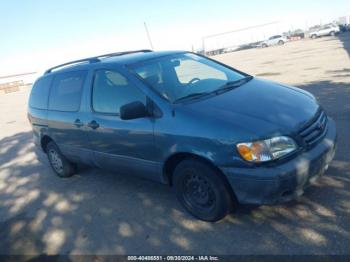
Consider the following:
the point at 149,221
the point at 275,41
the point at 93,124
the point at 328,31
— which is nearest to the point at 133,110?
the point at 93,124

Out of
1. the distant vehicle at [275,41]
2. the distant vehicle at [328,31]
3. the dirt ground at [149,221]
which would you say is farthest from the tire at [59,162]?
the distant vehicle at [275,41]

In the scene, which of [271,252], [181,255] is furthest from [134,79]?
[271,252]

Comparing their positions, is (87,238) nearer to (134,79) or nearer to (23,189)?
(134,79)

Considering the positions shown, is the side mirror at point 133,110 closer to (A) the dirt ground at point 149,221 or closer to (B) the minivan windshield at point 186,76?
(B) the minivan windshield at point 186,76

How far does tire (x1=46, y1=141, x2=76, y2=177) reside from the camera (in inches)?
240

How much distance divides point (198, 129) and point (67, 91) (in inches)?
108

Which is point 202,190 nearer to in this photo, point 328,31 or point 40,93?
point 40,93

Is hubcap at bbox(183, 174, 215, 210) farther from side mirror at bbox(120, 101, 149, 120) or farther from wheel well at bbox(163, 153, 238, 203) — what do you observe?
side mirror at bbox(120, 101, 149, 120)

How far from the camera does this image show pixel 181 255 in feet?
11.4

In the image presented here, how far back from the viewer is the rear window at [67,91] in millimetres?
5137

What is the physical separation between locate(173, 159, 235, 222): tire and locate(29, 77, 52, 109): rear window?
3265mm

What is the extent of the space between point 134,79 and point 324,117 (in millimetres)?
2223

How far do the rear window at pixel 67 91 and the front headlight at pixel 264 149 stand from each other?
275 centimetres

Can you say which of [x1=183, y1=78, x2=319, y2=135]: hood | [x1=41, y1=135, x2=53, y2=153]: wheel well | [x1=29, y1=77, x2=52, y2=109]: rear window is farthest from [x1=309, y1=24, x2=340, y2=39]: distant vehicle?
[x1=183, y1=78, x2=319, y2=135]: hood
